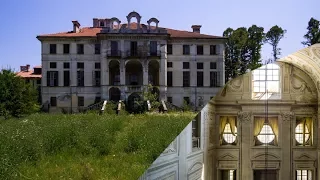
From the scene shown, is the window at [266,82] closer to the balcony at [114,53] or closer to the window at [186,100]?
the window at [186,100]

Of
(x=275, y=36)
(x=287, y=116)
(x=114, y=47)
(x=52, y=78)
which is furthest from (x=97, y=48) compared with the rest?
(x=287, y=116)

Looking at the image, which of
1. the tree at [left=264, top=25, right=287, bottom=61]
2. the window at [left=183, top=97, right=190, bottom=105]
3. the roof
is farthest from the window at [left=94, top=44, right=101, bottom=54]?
the tree at [left=264, top=25, right=287, bottom=61]

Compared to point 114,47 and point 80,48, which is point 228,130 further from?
point 114,47

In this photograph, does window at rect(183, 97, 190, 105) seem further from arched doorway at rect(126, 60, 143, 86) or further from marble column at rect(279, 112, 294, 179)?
marble column at rect(279, 112, 294, 179)

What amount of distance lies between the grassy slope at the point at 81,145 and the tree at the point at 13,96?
7 cm

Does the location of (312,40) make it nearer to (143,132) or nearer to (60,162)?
(60,162)

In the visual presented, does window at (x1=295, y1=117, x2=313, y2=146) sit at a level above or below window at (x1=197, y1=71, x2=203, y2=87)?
below

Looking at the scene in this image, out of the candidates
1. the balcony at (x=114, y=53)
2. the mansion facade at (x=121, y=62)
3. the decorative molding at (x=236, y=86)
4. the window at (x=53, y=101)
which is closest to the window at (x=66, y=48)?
the mansion facade at (x=121, y=62)

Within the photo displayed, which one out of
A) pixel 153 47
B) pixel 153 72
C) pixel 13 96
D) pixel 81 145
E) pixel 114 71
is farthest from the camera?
pixel 114 71

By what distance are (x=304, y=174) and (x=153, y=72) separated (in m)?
3.58

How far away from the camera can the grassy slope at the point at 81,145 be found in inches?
62.6

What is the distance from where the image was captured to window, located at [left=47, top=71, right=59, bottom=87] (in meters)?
3.03

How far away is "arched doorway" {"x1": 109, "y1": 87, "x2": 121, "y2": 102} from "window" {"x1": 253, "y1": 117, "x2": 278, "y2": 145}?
3339 mm

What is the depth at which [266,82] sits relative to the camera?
296 millimetres
